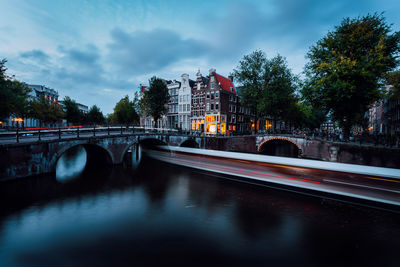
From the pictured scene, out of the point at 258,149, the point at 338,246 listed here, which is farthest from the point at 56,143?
the point at 258,149

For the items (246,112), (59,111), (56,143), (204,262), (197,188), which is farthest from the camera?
(246,112)

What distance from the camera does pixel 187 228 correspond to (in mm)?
8203

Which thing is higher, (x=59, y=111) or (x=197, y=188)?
(x=59, y=111)

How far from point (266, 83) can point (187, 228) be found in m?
35.7

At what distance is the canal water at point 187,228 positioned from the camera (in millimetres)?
6191

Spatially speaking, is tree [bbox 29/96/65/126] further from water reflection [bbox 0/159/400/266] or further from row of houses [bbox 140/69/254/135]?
water reflection [bbox 0/159/400/266]

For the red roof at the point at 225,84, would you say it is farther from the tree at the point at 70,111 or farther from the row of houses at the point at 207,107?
the tree at the point at 70,111

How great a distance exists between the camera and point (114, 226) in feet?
28.1

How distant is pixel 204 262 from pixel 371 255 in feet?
18.8

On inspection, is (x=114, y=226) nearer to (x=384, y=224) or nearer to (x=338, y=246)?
(x=338, y=246)

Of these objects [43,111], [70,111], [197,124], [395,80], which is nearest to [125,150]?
[197,124]

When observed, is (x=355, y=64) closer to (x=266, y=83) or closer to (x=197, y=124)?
(x=266, y=83)

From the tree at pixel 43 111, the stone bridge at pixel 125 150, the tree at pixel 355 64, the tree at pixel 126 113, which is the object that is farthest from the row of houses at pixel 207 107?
the tree at pixel 43 111

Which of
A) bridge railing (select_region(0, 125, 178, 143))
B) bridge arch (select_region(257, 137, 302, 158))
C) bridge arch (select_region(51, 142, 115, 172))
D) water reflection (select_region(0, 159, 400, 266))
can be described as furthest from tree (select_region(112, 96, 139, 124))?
water reflection (select_region(0, 159, 400, 266))
